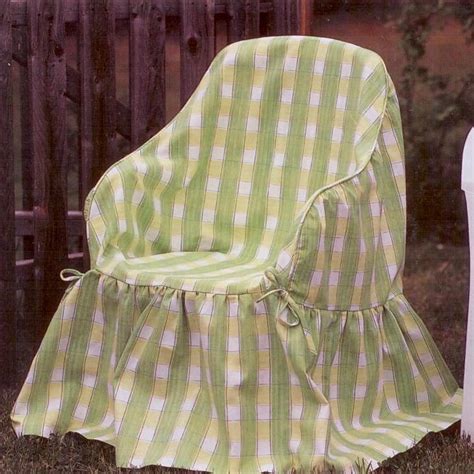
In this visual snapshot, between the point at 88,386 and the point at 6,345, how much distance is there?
77 cm

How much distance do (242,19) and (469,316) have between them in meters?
1.40

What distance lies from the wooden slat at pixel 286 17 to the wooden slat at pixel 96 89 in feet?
1.81

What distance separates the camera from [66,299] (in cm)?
320

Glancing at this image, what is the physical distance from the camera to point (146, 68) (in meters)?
3.86

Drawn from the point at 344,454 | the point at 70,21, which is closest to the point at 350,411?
the point at 344,454

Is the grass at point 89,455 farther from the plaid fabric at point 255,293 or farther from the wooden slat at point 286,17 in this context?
the wooden slat at point 286,17

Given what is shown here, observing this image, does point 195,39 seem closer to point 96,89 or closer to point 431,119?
point 96,89

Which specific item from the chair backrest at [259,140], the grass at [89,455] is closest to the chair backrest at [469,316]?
the grass at [89,455]

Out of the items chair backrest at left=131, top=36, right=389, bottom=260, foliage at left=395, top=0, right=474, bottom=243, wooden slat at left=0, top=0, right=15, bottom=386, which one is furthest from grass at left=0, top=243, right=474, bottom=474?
foliage at left=395, top=0, right=474, bottom=243

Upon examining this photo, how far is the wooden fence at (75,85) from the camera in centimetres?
380

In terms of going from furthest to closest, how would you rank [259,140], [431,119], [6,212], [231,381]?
1. [431,119]
2. [6,212]
3. [259,140]
4. [231,381]

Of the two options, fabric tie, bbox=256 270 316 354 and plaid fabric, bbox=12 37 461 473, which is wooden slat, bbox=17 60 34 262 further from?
fabric tie, bbox=256 270 316 354

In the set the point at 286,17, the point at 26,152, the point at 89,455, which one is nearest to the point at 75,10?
the point at 26,152

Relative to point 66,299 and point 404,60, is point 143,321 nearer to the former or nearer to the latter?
point 66,299
